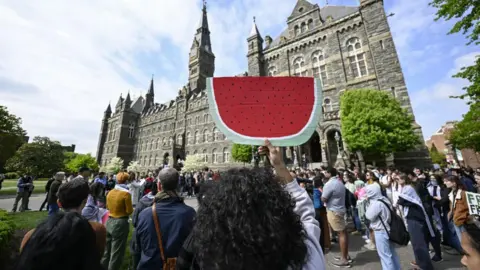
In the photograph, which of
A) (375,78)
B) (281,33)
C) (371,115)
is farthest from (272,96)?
(281,33)

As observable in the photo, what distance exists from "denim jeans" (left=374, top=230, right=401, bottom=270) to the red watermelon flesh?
319cm

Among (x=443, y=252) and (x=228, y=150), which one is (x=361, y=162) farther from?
(x=228, y=150)

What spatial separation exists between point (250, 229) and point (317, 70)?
25350mm

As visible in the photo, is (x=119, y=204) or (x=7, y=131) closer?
(x=119, y=204)

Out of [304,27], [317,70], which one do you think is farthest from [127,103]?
[317,70]

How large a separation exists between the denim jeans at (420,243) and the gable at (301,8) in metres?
27.5

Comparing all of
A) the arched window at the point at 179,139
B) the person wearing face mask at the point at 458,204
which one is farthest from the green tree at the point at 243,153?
the person wearing face mask at the point at 458,204

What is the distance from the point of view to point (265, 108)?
1.71 m

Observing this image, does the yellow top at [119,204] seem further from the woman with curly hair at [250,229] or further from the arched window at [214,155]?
the arched window at [214,155]

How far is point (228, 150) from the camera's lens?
30219 mm

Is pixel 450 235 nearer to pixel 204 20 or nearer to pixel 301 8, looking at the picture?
pixel 301 8

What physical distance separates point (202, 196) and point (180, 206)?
1.45m

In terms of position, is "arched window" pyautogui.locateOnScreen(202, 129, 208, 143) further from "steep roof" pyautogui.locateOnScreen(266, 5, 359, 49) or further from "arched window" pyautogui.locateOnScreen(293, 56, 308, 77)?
"arched window" pyautogui.locateOnScreen(293, 56, 308, 77)

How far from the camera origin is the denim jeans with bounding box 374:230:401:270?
3355 millimetres
